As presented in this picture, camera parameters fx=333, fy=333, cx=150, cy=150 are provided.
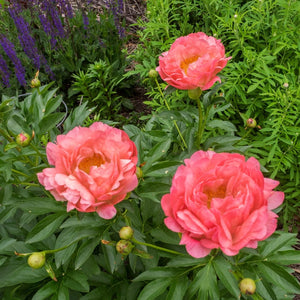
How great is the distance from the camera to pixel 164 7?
2.02 m

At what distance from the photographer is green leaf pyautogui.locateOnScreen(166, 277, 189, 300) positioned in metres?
0.87

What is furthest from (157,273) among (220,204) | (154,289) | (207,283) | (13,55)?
(13,55)

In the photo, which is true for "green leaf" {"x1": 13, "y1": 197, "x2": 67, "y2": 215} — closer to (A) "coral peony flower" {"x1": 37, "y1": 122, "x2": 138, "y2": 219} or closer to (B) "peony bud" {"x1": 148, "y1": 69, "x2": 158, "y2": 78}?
(A) "coral peony flower" {"x1": 37, "y1": 122, "x2": 138, "y2": 219}

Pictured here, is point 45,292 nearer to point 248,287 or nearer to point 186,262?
point 186,262

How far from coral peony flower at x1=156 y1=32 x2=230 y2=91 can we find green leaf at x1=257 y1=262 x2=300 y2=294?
0.48 m

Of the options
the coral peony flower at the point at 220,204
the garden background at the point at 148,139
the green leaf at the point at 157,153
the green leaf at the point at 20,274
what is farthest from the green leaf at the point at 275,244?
the green leaf at the point at 20,274

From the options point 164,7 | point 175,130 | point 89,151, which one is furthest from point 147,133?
point 164,7

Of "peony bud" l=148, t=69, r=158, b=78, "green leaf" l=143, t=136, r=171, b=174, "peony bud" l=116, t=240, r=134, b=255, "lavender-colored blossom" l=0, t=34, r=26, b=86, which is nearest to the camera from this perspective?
"peony bud" l=116, t=240, r=134, b=255

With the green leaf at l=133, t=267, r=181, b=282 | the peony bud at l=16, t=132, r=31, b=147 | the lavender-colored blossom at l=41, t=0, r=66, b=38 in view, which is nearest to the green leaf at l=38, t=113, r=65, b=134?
the peony bud at l=16, t=132, r=31, b=147

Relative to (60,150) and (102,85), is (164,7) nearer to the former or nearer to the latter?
(102,85)

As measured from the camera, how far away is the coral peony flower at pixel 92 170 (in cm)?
67

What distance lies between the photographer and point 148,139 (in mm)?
1282

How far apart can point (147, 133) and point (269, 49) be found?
94cm

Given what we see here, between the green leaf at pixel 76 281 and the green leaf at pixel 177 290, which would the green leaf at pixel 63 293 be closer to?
the green leaf at pixel 76 281
